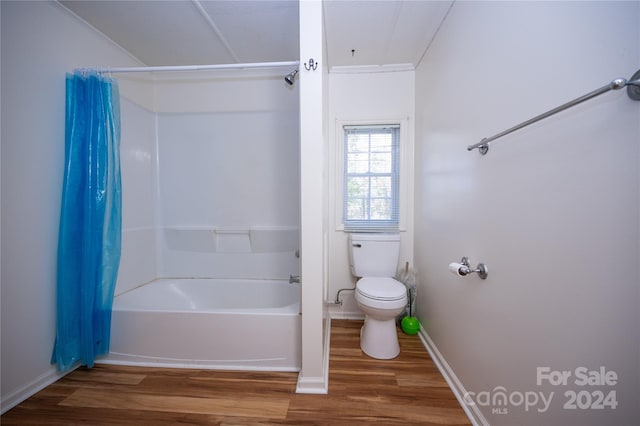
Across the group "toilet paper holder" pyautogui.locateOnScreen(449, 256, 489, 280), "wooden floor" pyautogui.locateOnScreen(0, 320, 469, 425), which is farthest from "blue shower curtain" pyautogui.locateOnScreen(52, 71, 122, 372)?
"toilet paper holder" pyautogui.locateOnScreen(449, 256, 489, 280)

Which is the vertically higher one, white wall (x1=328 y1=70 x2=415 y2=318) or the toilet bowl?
white wall (x1=328 y1=70 x2=415 y2=318)

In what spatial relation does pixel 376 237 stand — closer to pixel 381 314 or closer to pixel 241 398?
pixel 381 314

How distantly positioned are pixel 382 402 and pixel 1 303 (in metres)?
2.01

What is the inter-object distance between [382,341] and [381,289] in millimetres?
363

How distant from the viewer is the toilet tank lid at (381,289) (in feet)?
4.74

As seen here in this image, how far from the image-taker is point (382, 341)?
1.52 meters

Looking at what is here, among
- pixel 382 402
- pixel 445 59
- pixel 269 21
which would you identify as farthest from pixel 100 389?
pixel 445 59

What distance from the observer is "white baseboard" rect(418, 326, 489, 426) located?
3.34ft

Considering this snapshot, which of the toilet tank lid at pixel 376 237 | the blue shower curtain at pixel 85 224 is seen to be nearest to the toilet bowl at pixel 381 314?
the toilet tank lid at pixel 376 237

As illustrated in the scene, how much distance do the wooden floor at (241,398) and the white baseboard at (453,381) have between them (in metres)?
0.03

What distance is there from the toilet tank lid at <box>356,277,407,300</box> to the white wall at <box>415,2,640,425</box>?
0.31 m

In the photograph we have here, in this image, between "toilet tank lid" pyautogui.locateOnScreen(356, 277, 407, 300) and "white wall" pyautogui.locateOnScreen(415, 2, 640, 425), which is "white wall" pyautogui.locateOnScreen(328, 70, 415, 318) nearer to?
"toilet tank lid" pyautogui.locateOnScreen(356, 277, 407, 300)

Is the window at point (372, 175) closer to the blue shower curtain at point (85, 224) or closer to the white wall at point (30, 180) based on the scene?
the blue shower curtain at point (85, 224)

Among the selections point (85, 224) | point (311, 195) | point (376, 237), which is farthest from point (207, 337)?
point (376, 237)
